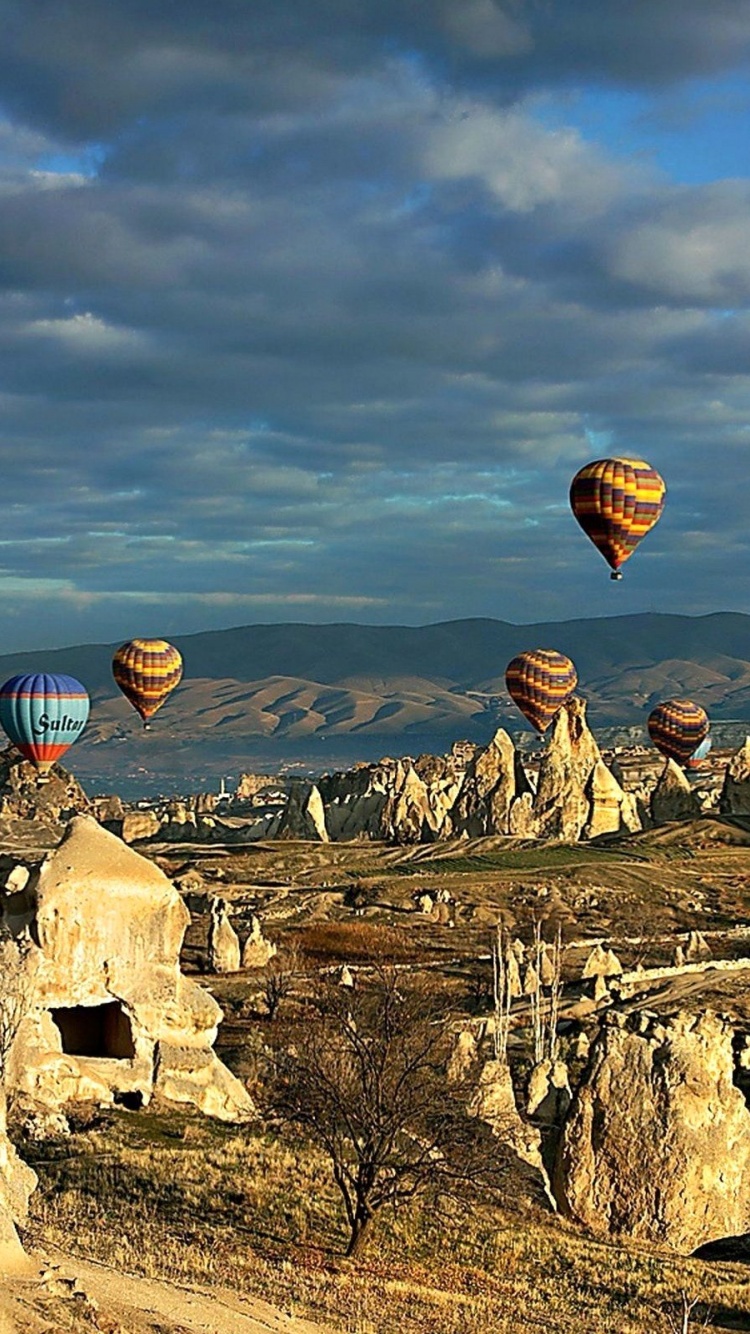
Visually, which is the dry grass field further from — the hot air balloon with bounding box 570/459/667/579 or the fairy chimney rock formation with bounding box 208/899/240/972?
the hot air balloon with bounding box 570/459/667/579

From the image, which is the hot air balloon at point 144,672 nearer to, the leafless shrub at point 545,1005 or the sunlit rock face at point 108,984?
the leafless shrub at point 545,1005

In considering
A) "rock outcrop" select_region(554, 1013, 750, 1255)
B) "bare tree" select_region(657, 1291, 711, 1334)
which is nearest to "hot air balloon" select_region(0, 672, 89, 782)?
"rock outcrop" select_region(554, 1013, 750, 1255)

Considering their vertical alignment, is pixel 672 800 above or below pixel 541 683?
below

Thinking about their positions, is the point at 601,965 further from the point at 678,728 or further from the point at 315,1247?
the point at 678,728

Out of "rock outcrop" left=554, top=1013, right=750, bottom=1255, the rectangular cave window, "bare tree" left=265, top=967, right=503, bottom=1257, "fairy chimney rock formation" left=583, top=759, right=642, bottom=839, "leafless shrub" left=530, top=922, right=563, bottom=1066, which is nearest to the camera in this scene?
"bare tree" left=265, top=967, right=503, bottom=1257

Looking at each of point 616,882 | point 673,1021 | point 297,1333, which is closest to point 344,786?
point 616,882

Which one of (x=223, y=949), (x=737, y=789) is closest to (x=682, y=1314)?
(x=223, y=949)
